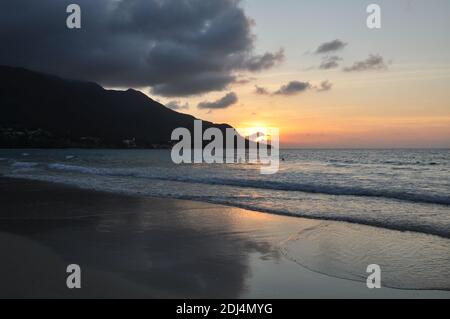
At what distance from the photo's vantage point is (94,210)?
506 inches

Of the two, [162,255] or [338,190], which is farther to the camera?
[338,190]

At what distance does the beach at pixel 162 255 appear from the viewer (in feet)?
17.9

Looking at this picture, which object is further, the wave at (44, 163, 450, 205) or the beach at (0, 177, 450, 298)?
the wave at (44, 163, 450, 205)

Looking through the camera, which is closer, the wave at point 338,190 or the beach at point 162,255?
the beach at point 162,255

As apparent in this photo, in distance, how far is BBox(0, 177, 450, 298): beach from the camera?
546 centimetres

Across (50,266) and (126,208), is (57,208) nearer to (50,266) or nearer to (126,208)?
(126,208)

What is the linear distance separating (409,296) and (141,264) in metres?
4.19

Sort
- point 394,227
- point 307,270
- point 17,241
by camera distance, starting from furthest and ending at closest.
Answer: point 394,227
point 17,241
point 307,270

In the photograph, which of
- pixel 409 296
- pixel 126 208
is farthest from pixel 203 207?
Answer: pixel 409 296

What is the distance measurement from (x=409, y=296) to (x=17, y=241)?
24.7 feet

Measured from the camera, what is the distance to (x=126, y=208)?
43.7 feet

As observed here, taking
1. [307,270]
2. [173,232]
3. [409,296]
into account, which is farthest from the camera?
[173,232]

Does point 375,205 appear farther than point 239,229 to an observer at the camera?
Yes

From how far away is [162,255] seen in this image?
24.0 feet
